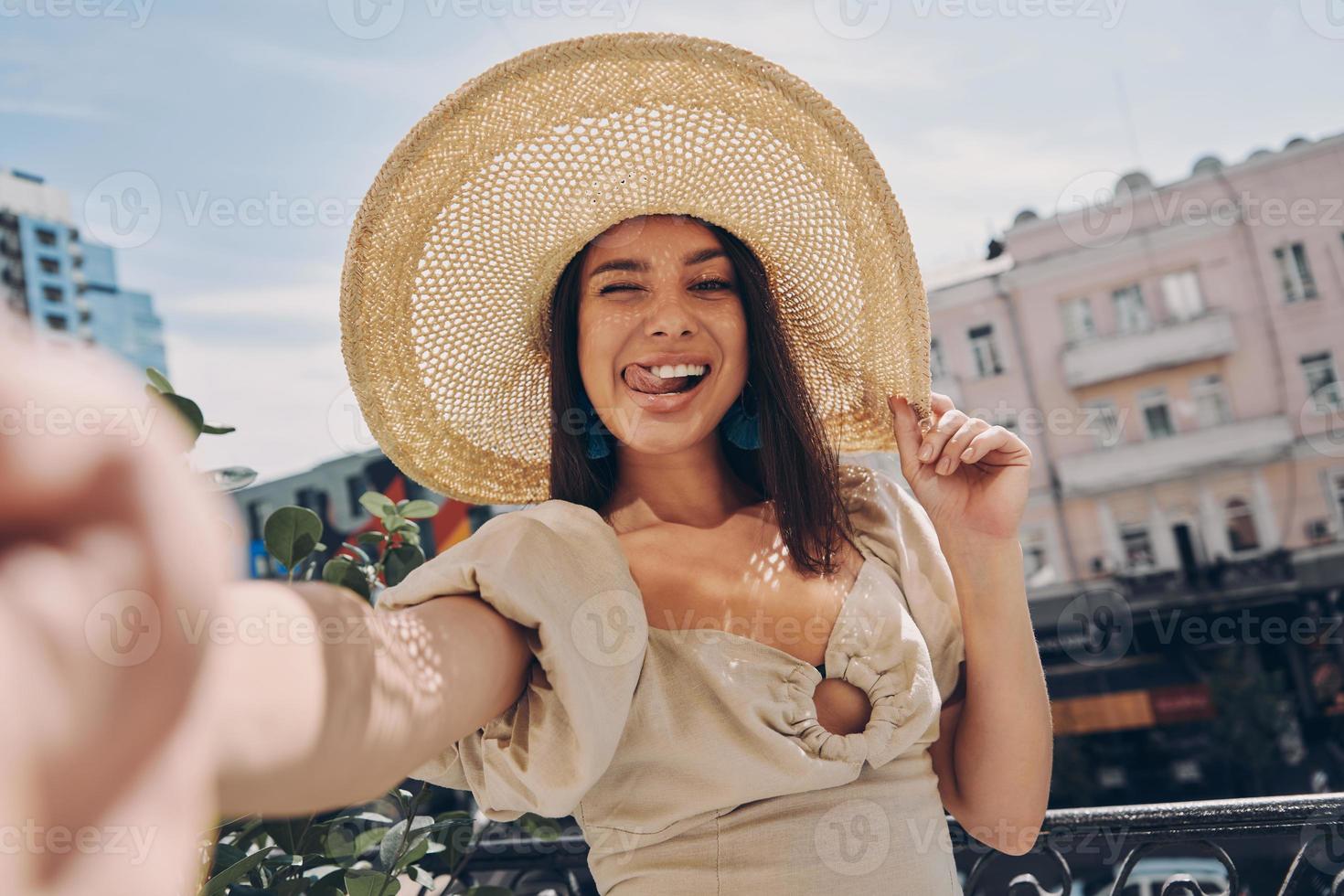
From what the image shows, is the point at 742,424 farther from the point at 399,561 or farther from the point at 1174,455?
the point at 1174,455

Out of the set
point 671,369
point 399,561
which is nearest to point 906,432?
point 671,369

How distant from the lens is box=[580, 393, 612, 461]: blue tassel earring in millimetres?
1395

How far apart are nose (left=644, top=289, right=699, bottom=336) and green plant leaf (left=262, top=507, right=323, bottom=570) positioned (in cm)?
56

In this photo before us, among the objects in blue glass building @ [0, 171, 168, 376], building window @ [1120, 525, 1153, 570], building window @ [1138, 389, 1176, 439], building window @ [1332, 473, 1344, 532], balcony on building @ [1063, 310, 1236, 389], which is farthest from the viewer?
blue glass building @ [0, 171, 168, 376]

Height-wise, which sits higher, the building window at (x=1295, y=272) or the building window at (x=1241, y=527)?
the building window at (x=1295, y=272)

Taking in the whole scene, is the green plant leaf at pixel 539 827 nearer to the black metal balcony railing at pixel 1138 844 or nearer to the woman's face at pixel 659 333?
the black metal balcony railing at pixel 1138 844

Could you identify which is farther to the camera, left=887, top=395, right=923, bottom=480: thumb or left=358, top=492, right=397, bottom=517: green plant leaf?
left=358, top=492, right=397, bottom=517: green plant leaf

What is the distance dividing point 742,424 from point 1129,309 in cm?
1771

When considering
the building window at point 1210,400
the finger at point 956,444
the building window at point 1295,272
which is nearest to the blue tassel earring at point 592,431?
the finger at point 956,444

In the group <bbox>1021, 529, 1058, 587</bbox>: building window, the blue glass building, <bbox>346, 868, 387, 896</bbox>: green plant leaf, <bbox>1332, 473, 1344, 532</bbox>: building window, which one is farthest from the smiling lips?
the blue glass building

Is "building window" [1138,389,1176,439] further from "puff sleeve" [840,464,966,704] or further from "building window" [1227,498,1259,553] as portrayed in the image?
"puff sleeve" [840,464,966,704]

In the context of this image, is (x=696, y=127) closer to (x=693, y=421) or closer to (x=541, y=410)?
(x=693, y=421)

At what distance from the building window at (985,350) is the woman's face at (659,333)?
56.2 feet

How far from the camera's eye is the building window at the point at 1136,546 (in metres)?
16.9
